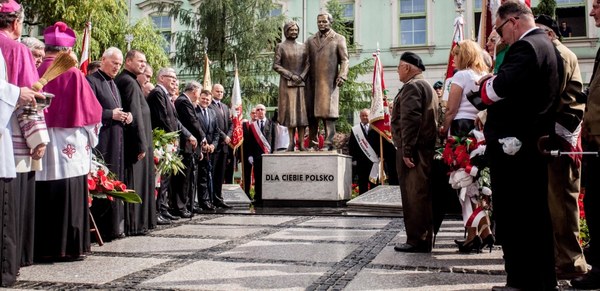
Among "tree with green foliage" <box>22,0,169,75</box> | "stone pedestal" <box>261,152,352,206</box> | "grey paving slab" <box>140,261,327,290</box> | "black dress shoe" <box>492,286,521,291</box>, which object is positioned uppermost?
"tree with green foliage" <box>22,0,169,75</box>

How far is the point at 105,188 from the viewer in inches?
223

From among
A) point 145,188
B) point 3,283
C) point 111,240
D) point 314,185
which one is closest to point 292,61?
point 314,185

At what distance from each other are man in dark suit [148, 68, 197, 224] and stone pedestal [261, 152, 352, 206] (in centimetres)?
249

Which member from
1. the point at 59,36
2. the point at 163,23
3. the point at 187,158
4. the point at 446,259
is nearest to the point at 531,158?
the point at 446,259

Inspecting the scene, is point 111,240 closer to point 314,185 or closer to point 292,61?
point 314,185

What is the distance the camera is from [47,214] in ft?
16.3

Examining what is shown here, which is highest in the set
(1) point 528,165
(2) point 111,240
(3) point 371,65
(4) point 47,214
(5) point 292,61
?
(3) point 371,65

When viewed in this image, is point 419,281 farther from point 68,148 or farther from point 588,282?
point 68,148

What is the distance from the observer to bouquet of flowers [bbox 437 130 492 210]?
17.4 feet

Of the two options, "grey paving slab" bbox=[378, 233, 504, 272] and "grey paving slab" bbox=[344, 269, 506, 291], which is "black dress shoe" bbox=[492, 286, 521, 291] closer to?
"grey paving slab" bbox=[344, 269, 506, 291]

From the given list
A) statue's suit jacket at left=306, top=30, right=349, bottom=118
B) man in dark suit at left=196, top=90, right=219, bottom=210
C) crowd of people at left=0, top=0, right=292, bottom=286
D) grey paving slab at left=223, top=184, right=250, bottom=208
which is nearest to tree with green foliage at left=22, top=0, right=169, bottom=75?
grey paving slab at left=223, top=184, right=250, bottom=208

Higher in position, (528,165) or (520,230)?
(528,165)

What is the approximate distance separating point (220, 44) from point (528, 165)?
21.9 meters

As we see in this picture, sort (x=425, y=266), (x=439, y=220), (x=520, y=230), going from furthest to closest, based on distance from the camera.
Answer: (x=439, y=220), (x=425, y=266), (x=520, y=230)
